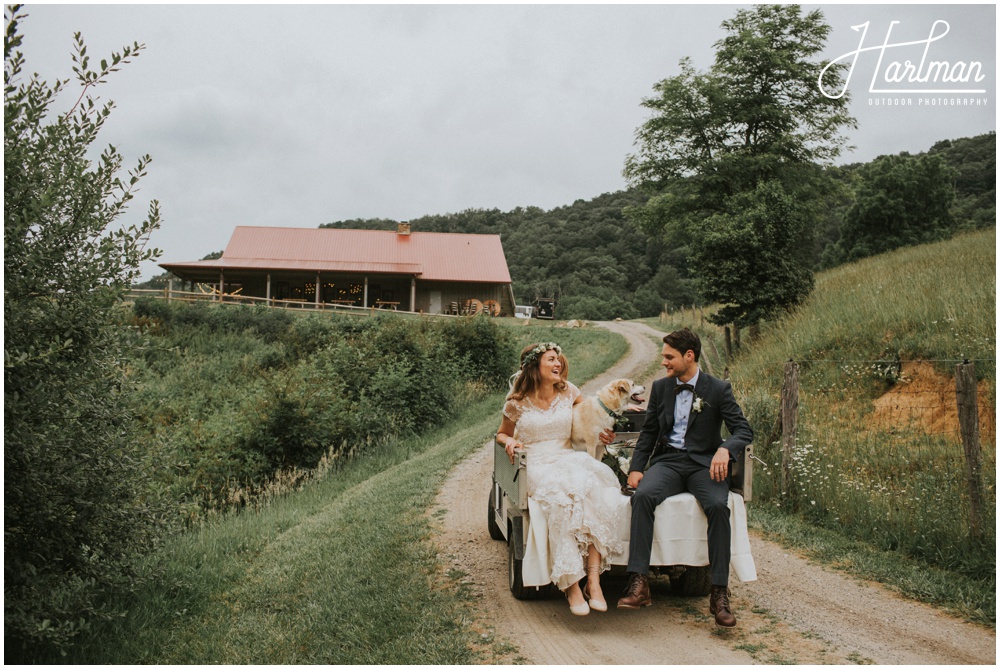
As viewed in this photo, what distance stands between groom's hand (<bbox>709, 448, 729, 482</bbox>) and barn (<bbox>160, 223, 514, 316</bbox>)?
127 feet

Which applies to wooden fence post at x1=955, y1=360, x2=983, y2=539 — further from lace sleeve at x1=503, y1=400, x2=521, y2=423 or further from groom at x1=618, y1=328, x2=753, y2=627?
lace sleeve at x1=503, y1=400, x2=521, y2=423

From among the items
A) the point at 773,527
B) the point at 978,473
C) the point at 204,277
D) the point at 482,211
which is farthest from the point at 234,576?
the point at 482,211

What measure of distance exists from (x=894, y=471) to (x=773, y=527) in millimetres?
1691

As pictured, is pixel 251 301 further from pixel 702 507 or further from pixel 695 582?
pixel 702 507

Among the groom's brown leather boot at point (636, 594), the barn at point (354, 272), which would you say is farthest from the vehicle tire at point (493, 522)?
the barn at point (354, 272)

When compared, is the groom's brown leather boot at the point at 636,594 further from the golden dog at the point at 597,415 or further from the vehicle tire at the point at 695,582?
the golden dog at the point at 597,415

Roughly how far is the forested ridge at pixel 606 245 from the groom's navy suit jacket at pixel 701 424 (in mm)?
42657

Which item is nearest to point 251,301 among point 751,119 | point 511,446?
point 751,119

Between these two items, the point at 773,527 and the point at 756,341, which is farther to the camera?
the point at 756,341

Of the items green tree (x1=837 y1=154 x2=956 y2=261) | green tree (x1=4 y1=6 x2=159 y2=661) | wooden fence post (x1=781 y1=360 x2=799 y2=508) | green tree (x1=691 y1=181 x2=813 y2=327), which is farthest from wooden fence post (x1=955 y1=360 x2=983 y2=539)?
green tree (x1=837 y1=154 x2=956 y2=261)

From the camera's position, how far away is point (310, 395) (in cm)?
1553

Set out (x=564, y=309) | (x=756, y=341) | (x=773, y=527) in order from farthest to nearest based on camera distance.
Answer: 1. (x=564, y=309)
2. (x=756, y=341)
3. (x=773, y=527)

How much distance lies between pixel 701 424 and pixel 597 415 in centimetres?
87

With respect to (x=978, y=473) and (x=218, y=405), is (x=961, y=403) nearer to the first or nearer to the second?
(x=978, y=473)
